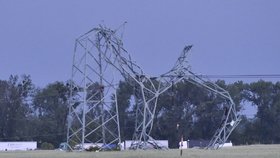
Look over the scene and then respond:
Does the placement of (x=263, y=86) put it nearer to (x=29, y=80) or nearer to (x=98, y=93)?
(x=29, y=80)

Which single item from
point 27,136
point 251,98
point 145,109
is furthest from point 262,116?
point 145,109

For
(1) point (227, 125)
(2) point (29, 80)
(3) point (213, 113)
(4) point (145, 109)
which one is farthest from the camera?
(2) point (29, 80)

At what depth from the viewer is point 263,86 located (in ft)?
465

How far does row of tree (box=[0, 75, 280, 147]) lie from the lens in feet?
438

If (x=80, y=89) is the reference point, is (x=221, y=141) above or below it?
below

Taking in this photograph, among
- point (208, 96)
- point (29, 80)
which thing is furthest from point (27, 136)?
point (208, 96)

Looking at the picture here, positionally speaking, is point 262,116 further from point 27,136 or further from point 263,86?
point 27,136

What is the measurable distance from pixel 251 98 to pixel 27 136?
160 feet

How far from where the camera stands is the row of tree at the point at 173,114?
134 metres

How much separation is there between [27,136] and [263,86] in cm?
5128

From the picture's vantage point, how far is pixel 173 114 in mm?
132875

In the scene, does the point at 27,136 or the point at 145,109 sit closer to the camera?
the point at 145,109

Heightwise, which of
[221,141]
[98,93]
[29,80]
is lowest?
[221,141]

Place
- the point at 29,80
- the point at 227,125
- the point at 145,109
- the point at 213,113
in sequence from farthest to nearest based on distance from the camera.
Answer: the point at 29,80 < the point at 213,113 < the point at 227,125 < the point at 145,109
